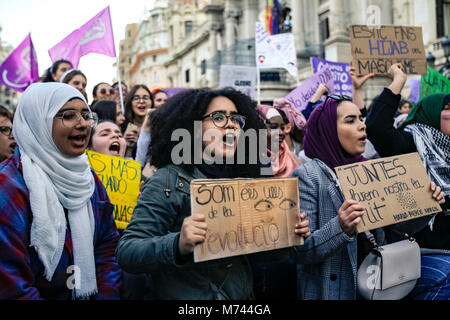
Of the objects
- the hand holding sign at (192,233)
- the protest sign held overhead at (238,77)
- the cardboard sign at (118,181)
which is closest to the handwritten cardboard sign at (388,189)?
the hand holding sign at (192,233)

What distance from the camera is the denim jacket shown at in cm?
192

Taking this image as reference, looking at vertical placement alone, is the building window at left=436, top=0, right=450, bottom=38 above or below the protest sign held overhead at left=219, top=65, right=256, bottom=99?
above

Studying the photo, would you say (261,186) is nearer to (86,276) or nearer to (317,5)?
(86,276)

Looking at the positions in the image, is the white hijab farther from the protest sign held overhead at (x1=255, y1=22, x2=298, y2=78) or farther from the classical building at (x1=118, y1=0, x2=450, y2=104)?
the classical building at (x1=118, y1=0, x2=450, y2=104)

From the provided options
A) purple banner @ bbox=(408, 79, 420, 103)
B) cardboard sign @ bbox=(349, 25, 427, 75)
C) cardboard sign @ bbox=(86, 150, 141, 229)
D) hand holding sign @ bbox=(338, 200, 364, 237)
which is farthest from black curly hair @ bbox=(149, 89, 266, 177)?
purple banner @ bbox=(408, 79, 420, 103)

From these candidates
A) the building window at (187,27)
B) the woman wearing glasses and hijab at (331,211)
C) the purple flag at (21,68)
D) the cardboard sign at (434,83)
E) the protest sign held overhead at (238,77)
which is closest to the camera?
the woman wearing glasses and hijab at (331,211)

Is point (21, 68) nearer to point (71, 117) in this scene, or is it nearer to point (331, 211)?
point (71, 117)

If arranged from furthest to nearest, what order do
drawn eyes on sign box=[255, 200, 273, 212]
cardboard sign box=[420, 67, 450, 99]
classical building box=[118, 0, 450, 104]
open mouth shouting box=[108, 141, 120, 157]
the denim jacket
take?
classical building box=[118, 0, 450, 104]
cardboard sign box=[420, 67, 450, 99]
open mouth shouting box=[108, 141, 120, 157]
drawn eyes on sign box=[255, 200, 273, 212]
the denim jacket

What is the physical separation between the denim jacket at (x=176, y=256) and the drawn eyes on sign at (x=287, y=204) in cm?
34

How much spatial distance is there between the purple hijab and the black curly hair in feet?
1.66

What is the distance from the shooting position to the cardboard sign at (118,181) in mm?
3240

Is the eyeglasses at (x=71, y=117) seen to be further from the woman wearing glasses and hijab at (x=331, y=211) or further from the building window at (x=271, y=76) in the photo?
the building window at (x=271, y=76)

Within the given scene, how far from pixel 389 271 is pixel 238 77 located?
227 inches

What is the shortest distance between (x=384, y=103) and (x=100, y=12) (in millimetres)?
5191
